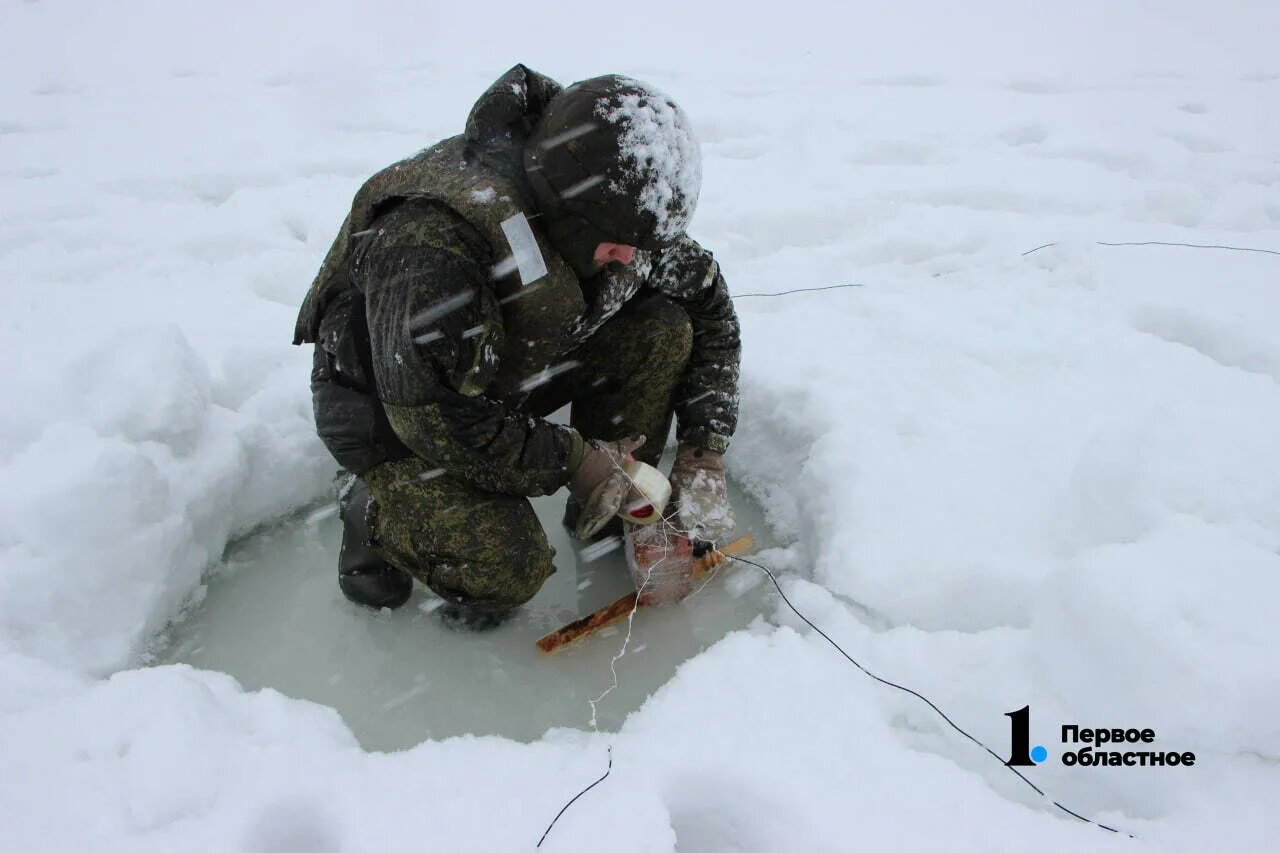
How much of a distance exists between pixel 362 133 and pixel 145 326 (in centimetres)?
281

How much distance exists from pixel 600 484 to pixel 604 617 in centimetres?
34

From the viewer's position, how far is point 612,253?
177 cm

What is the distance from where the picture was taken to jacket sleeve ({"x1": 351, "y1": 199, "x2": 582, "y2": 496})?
1598 millimetres

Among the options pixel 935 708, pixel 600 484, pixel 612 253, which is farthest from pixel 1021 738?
pixel 612 253

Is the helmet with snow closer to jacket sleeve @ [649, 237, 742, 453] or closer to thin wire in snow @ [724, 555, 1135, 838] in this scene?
jacket sleeve @ [649, 237, 742, 453]

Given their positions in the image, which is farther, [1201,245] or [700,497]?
[1201,245]

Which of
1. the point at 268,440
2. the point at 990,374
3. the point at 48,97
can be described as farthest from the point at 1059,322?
the point at 48,97

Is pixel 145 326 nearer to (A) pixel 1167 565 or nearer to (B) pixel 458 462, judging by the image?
(B) pixel 458 462

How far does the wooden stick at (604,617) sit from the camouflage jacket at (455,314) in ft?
1.16

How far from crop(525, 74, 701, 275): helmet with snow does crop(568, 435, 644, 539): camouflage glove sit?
1.61 ft

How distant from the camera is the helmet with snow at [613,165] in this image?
156 cm

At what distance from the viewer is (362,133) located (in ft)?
15.7

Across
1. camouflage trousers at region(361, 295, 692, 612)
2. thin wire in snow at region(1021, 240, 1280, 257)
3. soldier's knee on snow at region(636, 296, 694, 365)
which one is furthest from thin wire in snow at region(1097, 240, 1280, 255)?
camouflage trousers at region(361, 295, 692, 612)

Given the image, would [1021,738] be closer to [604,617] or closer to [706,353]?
[604,617]
